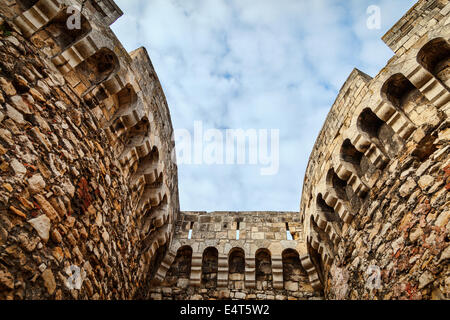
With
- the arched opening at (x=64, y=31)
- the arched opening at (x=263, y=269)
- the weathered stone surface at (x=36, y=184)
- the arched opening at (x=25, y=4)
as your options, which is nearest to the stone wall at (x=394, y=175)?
the arched opening at (x=263, y=269)

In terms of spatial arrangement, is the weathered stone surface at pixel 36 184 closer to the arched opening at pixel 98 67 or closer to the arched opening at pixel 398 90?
the arched opening at pixel 98 67

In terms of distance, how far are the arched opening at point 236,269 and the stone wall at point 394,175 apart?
1.63 m

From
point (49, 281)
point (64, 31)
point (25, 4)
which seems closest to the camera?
point (49, 281)

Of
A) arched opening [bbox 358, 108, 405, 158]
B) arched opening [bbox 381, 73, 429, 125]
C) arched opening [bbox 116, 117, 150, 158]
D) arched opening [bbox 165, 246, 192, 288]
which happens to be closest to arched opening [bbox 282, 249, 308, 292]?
arched opening [bbox 165, 246, 192, 288]

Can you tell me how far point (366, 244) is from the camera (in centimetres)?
425

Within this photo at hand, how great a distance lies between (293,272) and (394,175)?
10.2ft

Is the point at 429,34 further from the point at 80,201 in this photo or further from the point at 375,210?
the point at 80,201

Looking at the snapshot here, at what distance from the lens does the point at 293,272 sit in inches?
241

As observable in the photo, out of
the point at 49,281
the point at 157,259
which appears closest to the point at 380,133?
the point at 49,281

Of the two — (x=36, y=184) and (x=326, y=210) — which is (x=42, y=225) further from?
(x=326, y=210)

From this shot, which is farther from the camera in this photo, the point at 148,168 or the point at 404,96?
the point at 148,168

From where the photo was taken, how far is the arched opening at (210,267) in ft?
19.7
